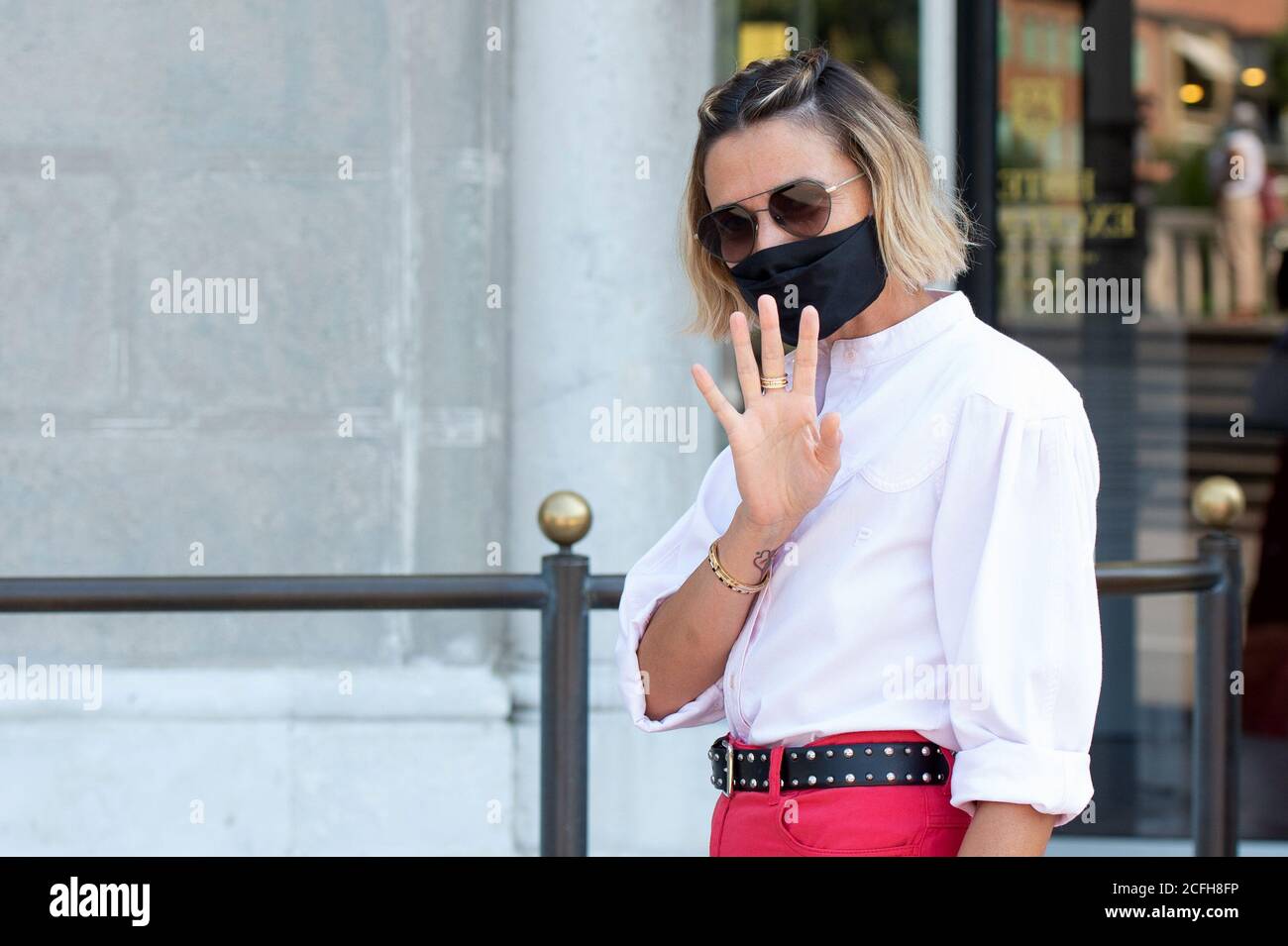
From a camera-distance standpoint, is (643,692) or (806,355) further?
(643,692)

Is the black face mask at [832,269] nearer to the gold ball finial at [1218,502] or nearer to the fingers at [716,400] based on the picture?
the fingers at [716,400]

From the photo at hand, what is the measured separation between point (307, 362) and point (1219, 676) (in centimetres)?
248

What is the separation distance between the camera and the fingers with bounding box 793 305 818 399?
1.63 m

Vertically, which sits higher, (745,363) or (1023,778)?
(745,363)

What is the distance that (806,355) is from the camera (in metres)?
1.64

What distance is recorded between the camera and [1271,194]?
6395 millimetres

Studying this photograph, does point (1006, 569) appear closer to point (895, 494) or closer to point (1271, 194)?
point (895, 494)

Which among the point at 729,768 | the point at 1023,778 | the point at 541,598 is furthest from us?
the point at 541,598

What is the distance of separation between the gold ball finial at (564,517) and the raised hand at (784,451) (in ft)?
4.77

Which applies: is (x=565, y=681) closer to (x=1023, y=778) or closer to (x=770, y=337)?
(x=770, y=337)
